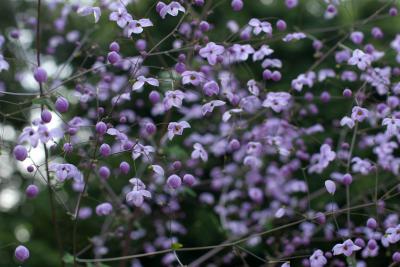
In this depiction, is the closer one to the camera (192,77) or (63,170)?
(63,170)

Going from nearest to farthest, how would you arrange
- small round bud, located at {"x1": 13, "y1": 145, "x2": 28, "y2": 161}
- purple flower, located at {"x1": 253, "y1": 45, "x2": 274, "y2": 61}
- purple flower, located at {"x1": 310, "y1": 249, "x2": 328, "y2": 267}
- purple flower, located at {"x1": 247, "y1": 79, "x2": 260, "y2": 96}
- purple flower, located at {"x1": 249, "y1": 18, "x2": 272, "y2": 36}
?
small round bud, located at {"x1": 13, "y1": 145, "x2": 28, "y2": 161}
purple flower, located at {"x1": 310, "y1": 249, "x2": 328, "y2": 267}
purple flower, located at {"x1": 247, "y1": 79, "x2": 260, "y2": 96}
purple flower, located at {"x1": 249, "y1": 18, "x2": 272, "y2": 36}
purple flower, located at {"x1": 253, "y1": 45, "x2": 274, "y2": 61}

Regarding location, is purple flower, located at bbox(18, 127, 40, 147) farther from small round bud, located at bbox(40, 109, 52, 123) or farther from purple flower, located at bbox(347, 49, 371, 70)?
purple flower, located at bbox(347, 49, 371, 70)

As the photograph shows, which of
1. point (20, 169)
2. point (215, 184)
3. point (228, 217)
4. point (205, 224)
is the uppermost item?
point (215, 184)

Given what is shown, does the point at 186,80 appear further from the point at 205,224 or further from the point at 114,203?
the point at 205,224

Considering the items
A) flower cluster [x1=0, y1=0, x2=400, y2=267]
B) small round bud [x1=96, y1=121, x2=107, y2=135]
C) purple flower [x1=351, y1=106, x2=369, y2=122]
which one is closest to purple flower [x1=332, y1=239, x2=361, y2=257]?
flower cluster [x1=0, y1=0, x2=400, y2=267]

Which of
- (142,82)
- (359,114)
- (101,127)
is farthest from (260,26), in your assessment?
(101,127)

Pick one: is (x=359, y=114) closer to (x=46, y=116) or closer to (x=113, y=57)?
(x=113, y=57)

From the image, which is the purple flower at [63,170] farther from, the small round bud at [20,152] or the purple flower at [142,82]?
the purple flower at [142,82]

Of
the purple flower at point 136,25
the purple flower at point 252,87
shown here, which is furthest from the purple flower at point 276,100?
the purple flower at point 136,25

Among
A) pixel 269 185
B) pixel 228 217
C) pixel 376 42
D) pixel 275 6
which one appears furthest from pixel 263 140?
pixel 275 6

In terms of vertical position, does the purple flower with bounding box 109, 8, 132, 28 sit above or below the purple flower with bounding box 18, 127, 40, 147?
above

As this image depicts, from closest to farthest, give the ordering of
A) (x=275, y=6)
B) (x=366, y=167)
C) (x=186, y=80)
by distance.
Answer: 1. (x=186, y=80)
2. (x=366, y=167)
3. (x=275, y=6)
